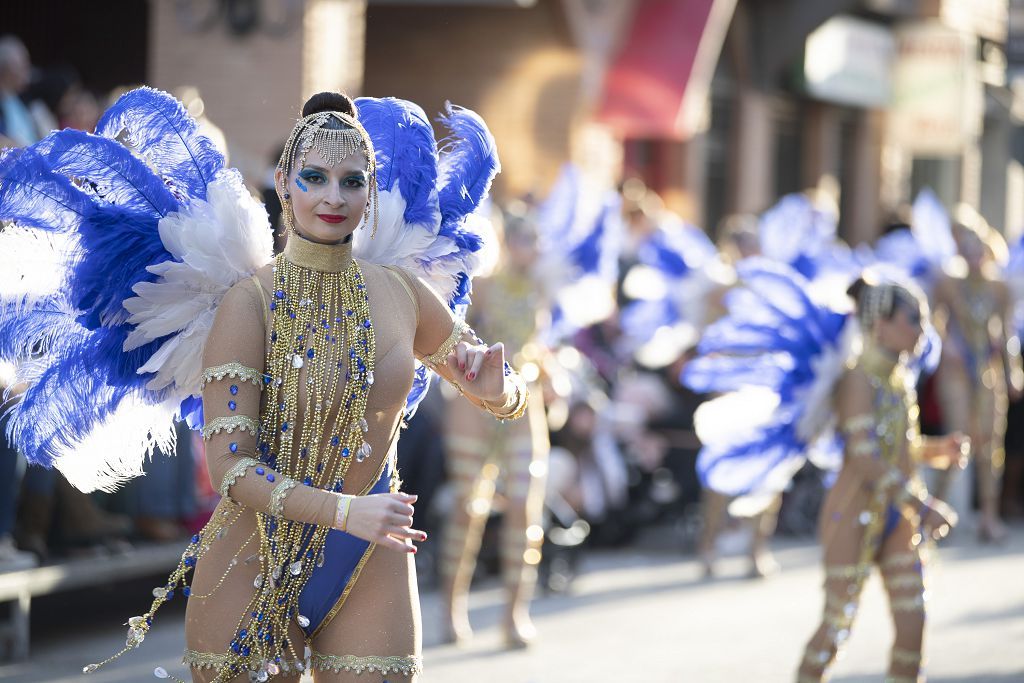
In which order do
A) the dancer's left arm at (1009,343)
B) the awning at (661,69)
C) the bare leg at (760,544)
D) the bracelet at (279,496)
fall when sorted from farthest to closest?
the awning at (661,69)
the dancer's left arm at (1009,343)
the bare leg at (760,544)
the bracelet at (279,496)

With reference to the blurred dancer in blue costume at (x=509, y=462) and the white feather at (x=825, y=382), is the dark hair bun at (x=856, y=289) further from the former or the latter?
the blurred dancer in blue costume at (x=509, y=462)

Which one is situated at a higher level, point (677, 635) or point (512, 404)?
point (512, 404)

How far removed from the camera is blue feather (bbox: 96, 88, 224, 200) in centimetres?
397

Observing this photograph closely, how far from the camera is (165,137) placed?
13.1 ft

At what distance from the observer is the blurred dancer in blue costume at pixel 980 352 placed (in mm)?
11125

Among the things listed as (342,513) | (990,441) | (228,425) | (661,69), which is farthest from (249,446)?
(661,69)

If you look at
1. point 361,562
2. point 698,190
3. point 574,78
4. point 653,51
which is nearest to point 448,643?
point 361,562

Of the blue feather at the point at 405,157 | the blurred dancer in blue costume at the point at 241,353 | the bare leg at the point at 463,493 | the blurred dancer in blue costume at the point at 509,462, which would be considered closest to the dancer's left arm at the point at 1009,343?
the blurred dancer in blue costume at the point at 509,462

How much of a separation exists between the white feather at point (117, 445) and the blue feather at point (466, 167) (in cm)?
95

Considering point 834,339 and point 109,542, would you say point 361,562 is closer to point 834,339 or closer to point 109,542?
point 834,339

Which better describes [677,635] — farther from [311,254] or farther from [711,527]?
[311,254]

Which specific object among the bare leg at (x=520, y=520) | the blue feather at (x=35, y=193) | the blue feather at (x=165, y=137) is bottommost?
the bare leg at (x=520, y=520)

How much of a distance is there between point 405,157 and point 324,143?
600mm

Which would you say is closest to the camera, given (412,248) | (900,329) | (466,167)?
(412,248)
